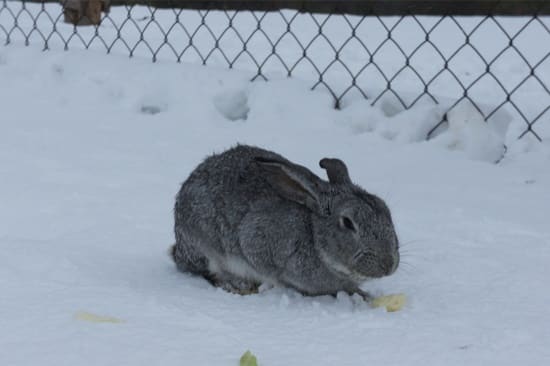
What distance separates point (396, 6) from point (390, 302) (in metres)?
2.81

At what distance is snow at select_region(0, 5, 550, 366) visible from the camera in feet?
9.22

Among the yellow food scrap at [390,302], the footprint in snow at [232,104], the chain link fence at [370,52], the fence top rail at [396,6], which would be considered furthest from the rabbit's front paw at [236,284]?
the fence top rail at [396,6]

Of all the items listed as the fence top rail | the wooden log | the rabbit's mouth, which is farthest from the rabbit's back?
the wooden log

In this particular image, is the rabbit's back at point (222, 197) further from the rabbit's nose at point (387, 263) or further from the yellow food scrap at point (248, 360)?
the yellow food scrap at point (248, 360)

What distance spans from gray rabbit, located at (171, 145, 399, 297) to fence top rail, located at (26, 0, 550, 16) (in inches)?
89.2

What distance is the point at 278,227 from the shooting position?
330cm

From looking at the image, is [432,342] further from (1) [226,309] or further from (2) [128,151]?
(2) [128,151]

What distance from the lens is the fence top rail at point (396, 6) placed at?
5.29 m

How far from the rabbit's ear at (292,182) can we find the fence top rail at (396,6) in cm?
244

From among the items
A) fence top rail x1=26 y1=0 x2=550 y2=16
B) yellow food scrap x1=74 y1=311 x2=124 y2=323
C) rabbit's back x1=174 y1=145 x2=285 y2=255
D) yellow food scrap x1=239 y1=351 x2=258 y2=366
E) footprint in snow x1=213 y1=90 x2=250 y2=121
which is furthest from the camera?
footprint in snow x1=213 y1=90 x2=250 y2=121

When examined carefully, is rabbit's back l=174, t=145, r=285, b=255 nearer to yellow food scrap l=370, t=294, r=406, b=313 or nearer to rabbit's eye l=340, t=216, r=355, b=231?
rabbit's eye l=340, t=216, r=355, b=231

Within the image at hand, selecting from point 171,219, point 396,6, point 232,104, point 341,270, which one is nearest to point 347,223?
point 341,270

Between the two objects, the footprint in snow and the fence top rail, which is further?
the footprint in snow

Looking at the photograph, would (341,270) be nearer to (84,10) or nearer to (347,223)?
(347,223)
